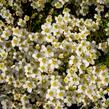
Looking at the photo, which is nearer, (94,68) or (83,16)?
(94,68)

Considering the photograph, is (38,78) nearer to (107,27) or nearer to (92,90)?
(92,90)

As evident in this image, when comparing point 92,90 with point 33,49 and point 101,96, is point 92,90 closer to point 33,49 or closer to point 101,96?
point 101,96

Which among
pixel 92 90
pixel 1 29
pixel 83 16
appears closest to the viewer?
pixel 92 90

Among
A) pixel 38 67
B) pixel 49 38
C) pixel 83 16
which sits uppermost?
pixel 83 16

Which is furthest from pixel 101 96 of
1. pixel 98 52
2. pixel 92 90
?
pixel 98 52

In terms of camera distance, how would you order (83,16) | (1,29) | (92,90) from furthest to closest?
(83,16) < (1,29) < (92,90)

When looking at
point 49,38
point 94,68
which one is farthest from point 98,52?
point 49,38

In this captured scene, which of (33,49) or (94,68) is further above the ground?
(33,49)
